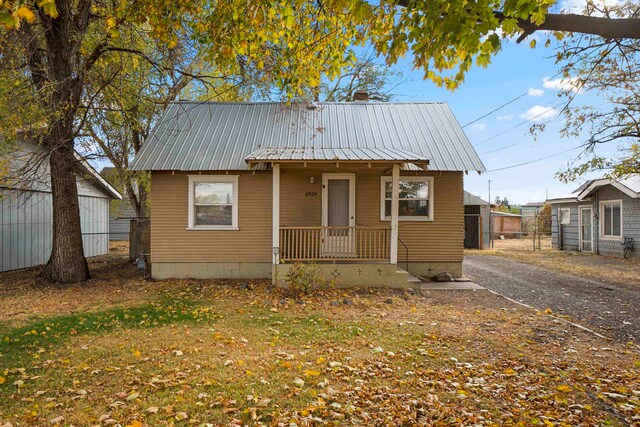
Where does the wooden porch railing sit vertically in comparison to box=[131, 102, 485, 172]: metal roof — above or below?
below

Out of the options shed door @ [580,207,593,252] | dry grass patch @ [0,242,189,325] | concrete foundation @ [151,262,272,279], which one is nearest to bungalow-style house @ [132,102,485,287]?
concrete foundation @ [151,262,272,279]

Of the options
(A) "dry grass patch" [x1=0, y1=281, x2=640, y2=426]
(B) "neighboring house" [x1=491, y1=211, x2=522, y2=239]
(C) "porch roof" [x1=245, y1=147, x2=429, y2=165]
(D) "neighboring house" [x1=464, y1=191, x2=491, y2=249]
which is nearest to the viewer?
(A) "dry grass patch" [x1=0, y1=281, x2=640, y2=426]

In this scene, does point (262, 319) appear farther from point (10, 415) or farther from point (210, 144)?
point (210, 144)

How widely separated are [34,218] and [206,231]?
A: 24.4 feet

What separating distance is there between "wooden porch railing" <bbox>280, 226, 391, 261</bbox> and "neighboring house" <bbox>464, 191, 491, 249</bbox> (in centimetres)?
1208

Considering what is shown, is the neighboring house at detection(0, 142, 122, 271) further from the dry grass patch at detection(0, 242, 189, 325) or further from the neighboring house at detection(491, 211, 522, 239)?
the neighboring house at detection(491, 211, 522, 239)

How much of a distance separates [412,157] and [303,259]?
3.51 meters

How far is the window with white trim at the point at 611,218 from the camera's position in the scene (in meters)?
16.9

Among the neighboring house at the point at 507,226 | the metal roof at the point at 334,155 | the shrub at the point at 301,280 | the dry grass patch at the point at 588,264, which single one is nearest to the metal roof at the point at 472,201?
the dry grass patch at the point at 588,264

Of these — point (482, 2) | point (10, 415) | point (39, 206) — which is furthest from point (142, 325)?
point (39, 206)

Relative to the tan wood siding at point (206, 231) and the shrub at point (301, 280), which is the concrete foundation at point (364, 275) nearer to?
the shrub at point (301, 280)

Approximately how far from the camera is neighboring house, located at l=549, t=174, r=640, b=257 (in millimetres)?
15969

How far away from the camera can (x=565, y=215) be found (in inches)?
822

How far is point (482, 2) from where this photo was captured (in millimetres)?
3416
